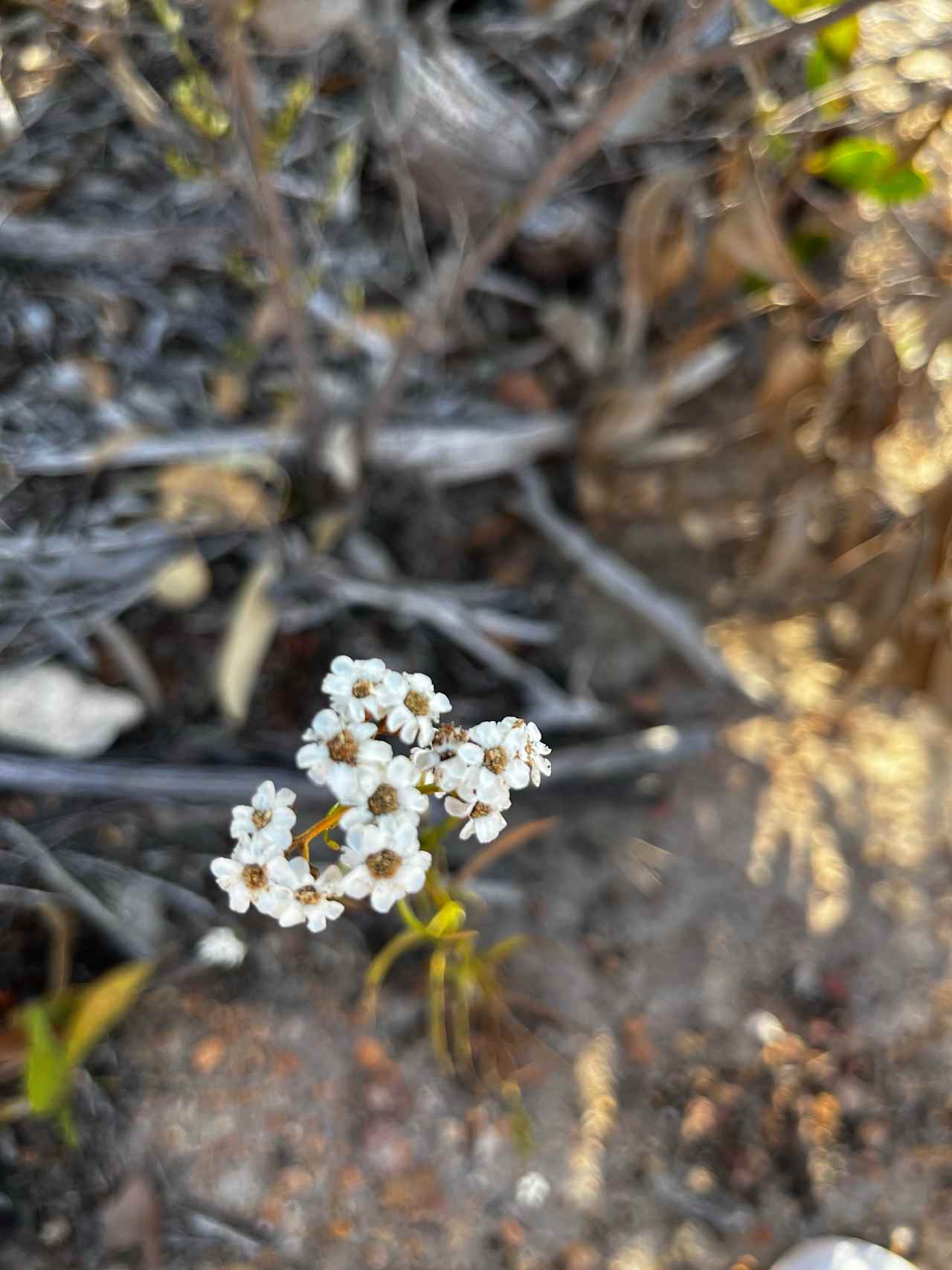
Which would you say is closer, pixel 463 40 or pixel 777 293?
pixel 777 293

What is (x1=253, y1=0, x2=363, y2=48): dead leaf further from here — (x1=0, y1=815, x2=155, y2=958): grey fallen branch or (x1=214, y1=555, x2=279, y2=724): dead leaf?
(x1=0, y1=815, x2=155, y2=958): grey fallen branch

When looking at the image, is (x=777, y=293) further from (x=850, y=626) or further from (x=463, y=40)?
(x=463, y=40)

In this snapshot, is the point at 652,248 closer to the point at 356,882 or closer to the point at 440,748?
the point at 440,748

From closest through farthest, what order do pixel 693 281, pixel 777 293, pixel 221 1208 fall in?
1. pixel 221 1208
2. pixel 777 293
3. pixel 693 281

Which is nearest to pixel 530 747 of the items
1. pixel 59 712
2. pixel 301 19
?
pixel 59 712

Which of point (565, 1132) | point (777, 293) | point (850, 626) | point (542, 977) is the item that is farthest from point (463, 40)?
point (565, 1132)

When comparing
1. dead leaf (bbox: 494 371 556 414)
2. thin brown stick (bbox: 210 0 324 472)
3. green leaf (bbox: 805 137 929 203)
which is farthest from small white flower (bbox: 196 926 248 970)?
green leaf (bbox: 805 137 929 203)

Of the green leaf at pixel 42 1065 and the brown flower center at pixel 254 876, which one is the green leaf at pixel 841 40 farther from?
the green leaf at pixel 42 1065
